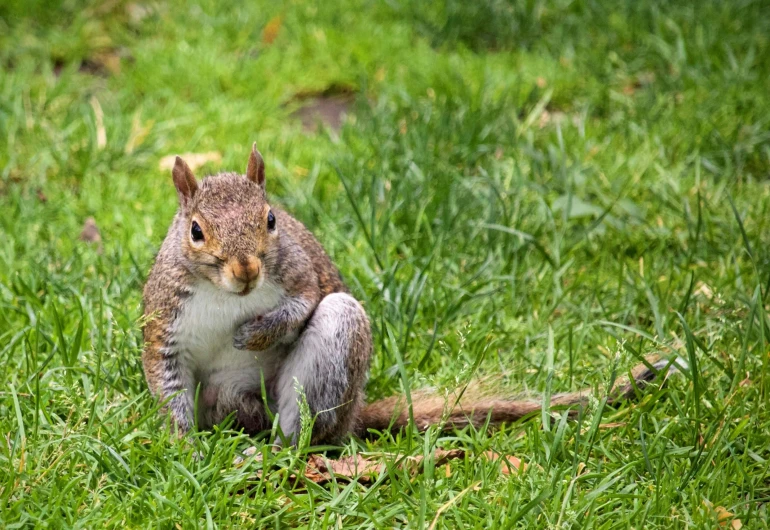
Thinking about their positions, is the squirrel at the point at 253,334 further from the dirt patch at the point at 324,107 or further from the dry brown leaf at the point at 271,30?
the dry brown leaf at the point at 271,30

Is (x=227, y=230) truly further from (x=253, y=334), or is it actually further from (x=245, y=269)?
(x=253, y=334)

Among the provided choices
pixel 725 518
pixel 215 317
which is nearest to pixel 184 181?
pixel 215 317

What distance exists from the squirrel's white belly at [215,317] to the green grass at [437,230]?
0.72ft

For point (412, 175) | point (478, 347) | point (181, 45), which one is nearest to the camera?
point (478, 347)

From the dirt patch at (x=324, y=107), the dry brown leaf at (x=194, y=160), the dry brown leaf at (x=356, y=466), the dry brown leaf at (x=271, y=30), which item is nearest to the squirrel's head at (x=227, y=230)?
the dry brown leaf at (x=356, y=466)

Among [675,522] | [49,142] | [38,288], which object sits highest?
[49,142]

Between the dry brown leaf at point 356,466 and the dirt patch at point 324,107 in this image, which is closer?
the dry brown leaf at point 356,466

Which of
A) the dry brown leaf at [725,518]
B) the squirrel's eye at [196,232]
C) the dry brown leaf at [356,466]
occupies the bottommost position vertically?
the dry brown leaf at [725,518]

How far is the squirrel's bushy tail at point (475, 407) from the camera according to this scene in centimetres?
288

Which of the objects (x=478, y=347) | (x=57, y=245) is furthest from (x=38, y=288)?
(x=478, y=347)

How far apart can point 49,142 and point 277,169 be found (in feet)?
3.60

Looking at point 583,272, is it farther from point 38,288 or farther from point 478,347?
point 38,288

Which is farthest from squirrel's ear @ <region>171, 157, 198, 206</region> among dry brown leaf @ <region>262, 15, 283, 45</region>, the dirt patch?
dry brown leaf @ <region>262, 15, 283, 45</region>

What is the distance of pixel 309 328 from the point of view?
9.07ft
